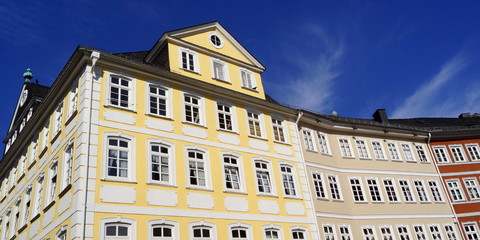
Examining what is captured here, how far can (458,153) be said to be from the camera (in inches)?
1325

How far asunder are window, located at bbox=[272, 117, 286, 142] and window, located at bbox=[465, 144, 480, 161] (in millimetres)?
18273

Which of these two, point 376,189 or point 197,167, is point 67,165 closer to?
point 197,167

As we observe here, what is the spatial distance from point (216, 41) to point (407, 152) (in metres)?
17.4

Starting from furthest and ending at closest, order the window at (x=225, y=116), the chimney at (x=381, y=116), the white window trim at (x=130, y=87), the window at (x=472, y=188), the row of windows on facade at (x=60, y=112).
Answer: the chimney at (x=381, y=116), the window at (x=472, y=188), the window at (x=225, y=116), the row of windows on facade at (x=60, y=112), the white window trim at (x=130, y=87)

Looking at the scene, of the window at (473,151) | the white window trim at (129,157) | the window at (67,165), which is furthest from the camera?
the window at (473,151)

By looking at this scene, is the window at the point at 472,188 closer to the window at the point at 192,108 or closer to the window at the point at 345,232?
the window at the point at 345,232

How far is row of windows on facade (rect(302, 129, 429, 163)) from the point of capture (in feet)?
88.2

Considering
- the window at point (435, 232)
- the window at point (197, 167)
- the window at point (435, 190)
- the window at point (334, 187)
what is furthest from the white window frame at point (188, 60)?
the window at point (435, 190)

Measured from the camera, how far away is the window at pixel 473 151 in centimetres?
3366

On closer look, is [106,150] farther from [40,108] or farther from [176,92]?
[40,108]

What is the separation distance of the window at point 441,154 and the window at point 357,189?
30.0ft

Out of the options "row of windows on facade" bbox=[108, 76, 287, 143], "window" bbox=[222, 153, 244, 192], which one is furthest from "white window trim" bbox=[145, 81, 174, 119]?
"window" bbox=[222, 153, 244, 192]

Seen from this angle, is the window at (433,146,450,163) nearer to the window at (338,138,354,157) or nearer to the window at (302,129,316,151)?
the window at (338,138,354,157)

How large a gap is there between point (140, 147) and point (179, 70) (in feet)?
17.6
